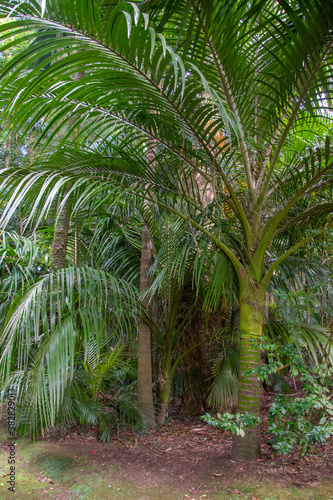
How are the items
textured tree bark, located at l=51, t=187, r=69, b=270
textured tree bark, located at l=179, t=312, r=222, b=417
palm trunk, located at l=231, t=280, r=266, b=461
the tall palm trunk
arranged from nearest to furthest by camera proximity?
palm trunk, located at l=231, t=280, r=266, b=461, textured tree bark, located at l=51, t=187, r=69, b=270, the tall palm trunk, textured tree bark, located at l=179, t=312, r=222, b=417

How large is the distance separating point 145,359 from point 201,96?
2.79 m

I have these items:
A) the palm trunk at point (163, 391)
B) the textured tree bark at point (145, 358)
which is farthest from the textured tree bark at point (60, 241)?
the palm trunk at point (163, 391)

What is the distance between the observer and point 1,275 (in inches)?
184

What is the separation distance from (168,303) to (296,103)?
2337mm

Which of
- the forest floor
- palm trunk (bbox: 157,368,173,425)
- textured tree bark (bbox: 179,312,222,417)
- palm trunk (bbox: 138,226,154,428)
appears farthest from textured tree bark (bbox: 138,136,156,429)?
textured tree bark (bbox: 179,312,222,417)

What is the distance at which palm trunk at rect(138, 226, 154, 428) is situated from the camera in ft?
12.5

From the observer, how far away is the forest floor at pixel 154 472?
2371 mm

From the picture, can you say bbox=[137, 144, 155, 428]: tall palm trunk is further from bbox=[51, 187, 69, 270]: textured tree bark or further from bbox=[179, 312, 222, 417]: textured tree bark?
bbox=[51, 187, 69, 270]: textured tree bark

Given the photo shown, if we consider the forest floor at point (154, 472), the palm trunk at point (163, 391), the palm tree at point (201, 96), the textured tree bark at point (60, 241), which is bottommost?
the forest floor at point (154, 472)

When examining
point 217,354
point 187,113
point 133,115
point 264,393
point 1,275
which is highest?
point 133,115

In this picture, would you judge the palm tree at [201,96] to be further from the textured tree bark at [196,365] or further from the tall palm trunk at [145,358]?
the textured tree bark at [196,365]

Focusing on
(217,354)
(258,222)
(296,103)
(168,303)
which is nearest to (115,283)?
(168,303)

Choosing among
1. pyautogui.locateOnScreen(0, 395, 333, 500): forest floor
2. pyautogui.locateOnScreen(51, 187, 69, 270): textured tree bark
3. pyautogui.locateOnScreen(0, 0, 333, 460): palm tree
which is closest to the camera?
pyautogui.locateOnScreen(0, 0, 333, 460): palm tree

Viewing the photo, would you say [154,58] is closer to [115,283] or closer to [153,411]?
[115,283]
